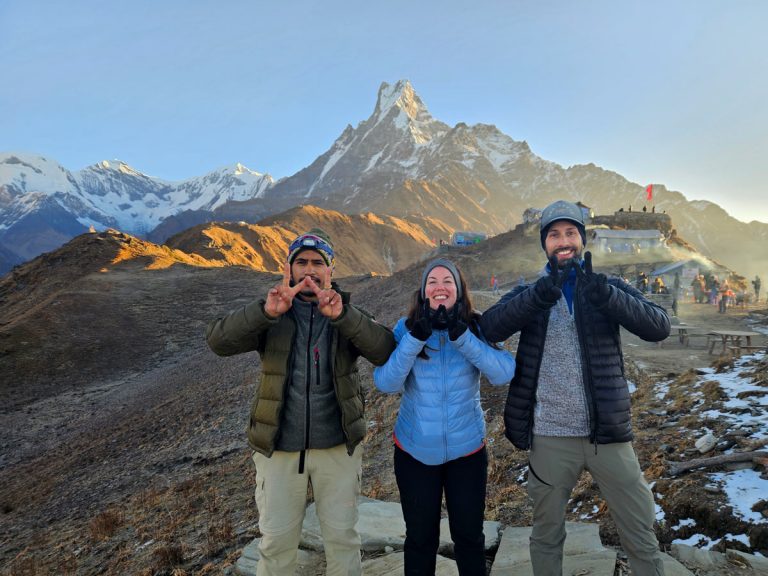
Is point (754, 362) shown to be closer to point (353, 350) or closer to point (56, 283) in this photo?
point (353, 350)

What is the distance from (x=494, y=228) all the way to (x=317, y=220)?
101 m

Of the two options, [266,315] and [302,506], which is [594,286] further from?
[302,506]

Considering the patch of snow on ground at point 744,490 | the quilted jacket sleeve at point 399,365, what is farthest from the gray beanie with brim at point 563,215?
the patch of snow on ground at point 744,490

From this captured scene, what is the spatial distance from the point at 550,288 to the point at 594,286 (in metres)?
0.29

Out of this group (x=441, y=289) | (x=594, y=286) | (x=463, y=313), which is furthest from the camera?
(x=463, y=313)

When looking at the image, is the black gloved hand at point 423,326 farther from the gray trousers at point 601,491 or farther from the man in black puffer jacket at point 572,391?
the gray trousers at point 601,491

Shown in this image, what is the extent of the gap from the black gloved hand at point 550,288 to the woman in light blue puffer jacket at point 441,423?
0.54 metres

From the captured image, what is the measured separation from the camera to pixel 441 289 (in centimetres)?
315

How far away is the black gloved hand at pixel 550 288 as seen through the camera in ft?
9.71

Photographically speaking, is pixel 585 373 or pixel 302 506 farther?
pixel 302 506

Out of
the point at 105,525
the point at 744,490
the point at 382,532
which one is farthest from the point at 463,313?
the point at 105,525

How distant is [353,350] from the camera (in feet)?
11.2

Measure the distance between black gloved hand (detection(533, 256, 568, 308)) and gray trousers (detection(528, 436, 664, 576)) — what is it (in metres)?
1.00

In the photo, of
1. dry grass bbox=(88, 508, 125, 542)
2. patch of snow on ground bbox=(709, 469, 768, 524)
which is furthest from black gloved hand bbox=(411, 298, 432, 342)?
dry grass bbox=(88, 508, 125, 542)
